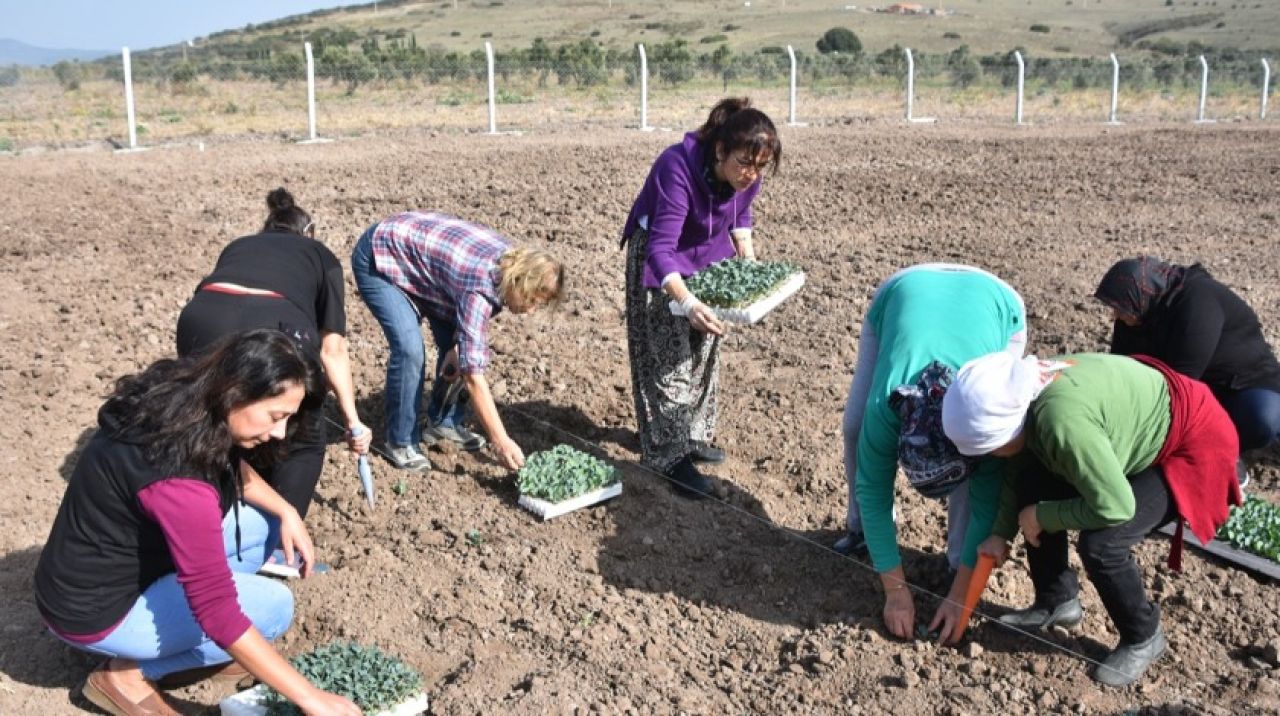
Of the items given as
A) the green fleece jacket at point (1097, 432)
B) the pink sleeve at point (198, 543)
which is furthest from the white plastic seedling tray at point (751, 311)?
the pink sleeve at point (198, 543)

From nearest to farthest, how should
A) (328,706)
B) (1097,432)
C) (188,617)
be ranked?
(328,706)
(1097,432)
(188,617)

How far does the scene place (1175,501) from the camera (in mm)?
3469

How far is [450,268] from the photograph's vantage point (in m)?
4.70

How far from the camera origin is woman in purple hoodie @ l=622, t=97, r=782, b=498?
14.8 feet

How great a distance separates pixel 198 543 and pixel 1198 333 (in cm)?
375

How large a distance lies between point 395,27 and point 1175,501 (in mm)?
68768

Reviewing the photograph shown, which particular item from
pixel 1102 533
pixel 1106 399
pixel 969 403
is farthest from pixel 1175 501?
pixel 969 403

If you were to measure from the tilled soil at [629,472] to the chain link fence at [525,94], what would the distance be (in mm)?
7210

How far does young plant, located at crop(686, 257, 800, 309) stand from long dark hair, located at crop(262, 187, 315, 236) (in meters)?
1.67

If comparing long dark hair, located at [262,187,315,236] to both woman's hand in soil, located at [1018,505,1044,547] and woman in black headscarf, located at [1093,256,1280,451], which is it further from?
woman in black headscarf, located at [1093,256,1280,451]

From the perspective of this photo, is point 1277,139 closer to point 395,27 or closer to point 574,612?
point 574,612

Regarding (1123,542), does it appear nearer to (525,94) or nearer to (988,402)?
(988,402)

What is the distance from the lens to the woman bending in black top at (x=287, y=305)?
3932mm

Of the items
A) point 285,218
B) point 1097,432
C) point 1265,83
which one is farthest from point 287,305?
point 1265,83
